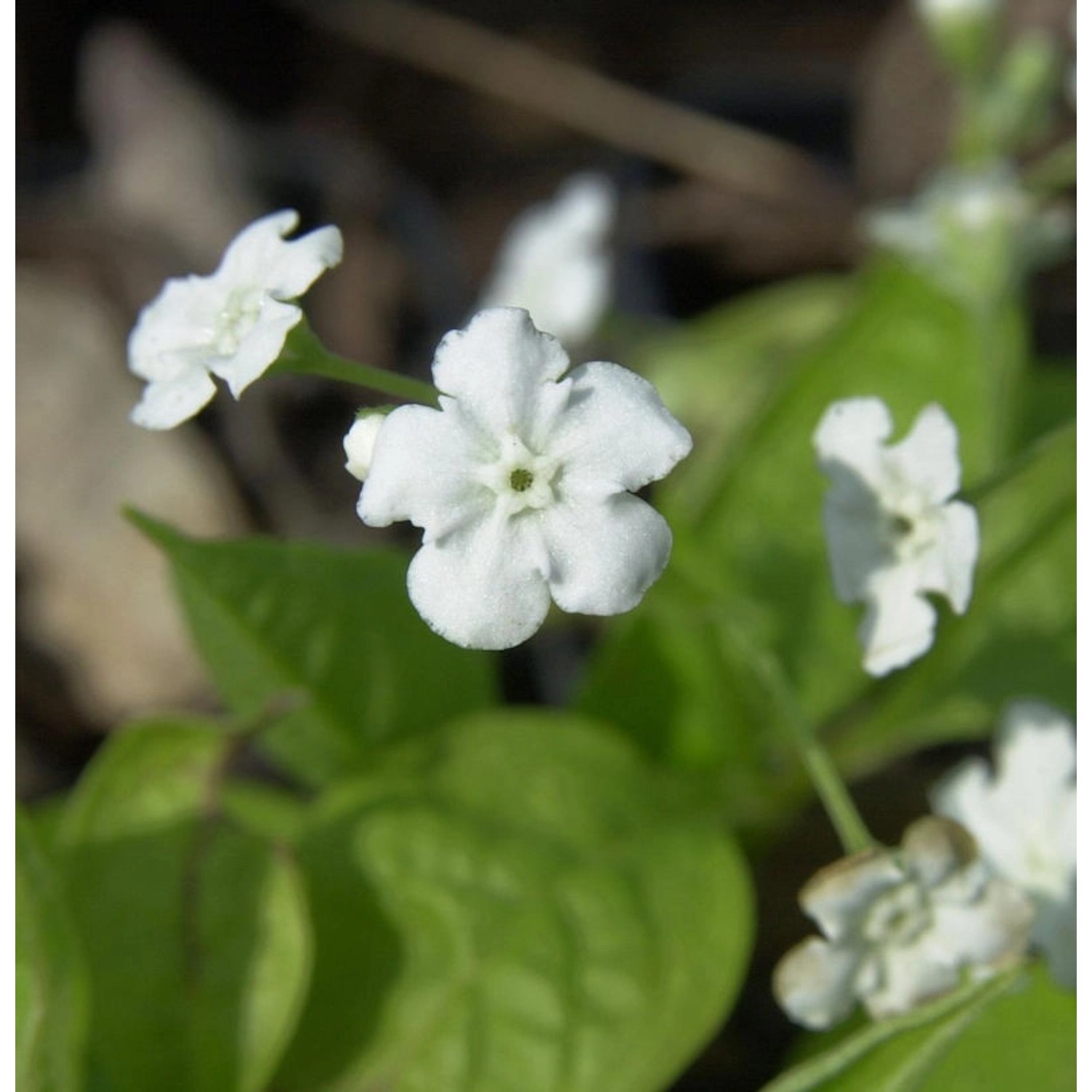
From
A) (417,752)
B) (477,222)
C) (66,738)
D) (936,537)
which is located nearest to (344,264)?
(477,222)

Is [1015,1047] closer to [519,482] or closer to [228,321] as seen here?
[519,482]

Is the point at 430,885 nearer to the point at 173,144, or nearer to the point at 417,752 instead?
the point at 417,752

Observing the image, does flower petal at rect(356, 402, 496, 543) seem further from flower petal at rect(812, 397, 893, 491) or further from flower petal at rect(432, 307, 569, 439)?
flower petal at rect(812, 397, 893, 491)

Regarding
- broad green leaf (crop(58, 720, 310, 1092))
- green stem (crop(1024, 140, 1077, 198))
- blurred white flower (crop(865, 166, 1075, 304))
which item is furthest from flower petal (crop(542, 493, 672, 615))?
green stem (crop(1024, 140, 1077, 198))

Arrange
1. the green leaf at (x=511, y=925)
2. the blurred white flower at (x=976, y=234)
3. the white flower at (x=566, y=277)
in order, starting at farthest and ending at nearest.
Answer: the white flower at (x=566, y=277) → the blurred white flower at (x=976, y=234) → the green leaf at (x=511, y=925)

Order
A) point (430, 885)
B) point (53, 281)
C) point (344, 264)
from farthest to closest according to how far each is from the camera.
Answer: point (344, 264)
point (53, 281)
point (430, 885)

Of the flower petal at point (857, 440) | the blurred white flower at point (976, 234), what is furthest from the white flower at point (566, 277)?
the flower petal at point (857, 440)

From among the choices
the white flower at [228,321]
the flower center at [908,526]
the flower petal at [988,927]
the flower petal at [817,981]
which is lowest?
the flower petal at [988,927]

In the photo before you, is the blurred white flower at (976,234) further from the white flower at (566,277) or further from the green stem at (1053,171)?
the white flower at (566,277)
